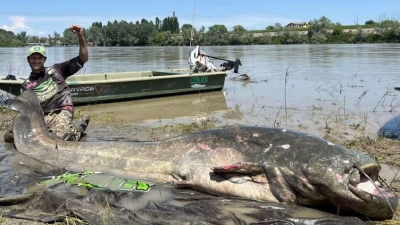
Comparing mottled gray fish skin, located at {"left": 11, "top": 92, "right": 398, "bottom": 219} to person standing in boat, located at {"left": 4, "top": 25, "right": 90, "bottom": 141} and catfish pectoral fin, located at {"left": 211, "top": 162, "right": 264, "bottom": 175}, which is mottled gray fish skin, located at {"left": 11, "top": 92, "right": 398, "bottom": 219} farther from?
person standing in boat, located at {"left": 4, "top": 25, "right": 90, "bottom": 141}

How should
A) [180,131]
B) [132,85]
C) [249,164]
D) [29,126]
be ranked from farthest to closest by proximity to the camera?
[132,85]
[180,131]
[29,126]
[249,164]

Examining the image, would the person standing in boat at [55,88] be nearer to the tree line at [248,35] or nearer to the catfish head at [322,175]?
the catfish head at [322,175]

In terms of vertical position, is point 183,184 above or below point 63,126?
below

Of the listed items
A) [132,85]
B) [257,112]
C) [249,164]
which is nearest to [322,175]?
[249,164]

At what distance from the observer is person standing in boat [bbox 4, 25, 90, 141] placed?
262 inches

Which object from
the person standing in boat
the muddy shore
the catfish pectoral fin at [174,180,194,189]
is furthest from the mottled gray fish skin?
the muddy shore

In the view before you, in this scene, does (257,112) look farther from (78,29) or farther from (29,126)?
(29,126)

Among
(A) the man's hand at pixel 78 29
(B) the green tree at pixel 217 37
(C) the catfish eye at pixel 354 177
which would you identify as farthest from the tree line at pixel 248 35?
(C) the catfish eye at pixel 354 177

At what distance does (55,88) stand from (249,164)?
391 centimetres

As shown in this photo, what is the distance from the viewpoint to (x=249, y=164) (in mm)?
4203

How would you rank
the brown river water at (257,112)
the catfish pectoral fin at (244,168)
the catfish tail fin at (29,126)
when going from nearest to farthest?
the catfish pectoral fin at (244,168) < the catfish tail fin at (29,126) < the brown river water at (257,112)

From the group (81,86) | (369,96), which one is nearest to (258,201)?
(81,86)

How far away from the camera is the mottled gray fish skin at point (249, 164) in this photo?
12.6 feet

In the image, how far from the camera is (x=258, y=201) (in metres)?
4.12
